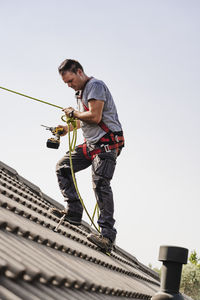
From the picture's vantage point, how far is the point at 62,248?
2826 mm

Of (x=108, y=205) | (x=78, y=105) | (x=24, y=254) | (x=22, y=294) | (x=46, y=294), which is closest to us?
(x=22, y=294)

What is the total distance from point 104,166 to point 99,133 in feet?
1.13

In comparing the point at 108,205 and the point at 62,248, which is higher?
the point at 108,205

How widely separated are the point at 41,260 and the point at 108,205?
176 centimetres

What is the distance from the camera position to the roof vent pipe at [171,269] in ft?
7.69

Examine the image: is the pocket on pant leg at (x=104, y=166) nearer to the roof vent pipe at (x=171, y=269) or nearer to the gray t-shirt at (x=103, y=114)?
the gray t-shirt at (x=103, y=114)

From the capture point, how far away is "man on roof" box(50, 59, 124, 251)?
3.78 meters

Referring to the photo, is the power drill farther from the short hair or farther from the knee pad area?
the short hair

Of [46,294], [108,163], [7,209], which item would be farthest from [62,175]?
[46,294]

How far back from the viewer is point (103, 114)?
12.9 ft

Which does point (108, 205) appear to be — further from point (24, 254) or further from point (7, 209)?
point (24, 254)

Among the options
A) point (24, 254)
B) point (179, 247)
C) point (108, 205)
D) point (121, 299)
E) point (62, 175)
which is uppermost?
point (62, 175)

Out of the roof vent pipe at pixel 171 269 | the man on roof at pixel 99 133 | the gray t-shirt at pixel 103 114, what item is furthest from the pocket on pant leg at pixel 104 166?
the roof vent pipe at pixel 171 269

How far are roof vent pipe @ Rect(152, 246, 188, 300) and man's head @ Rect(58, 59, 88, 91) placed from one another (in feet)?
6.82
